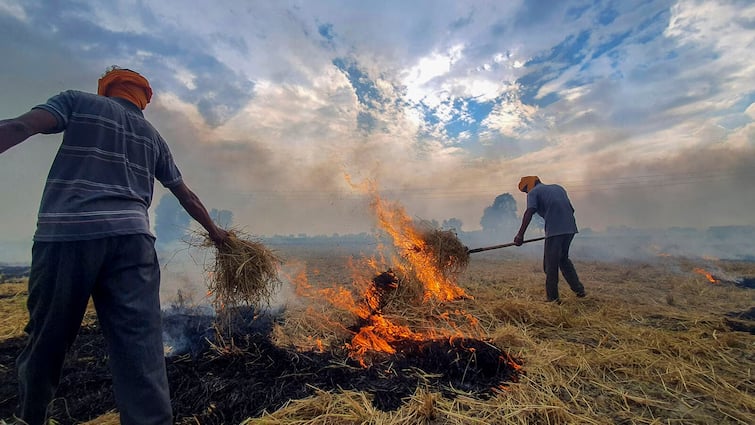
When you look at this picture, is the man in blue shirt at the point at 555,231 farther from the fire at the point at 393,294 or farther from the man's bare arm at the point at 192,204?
the man's bare arm at the point at 192,204

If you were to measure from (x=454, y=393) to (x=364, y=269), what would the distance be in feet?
11.9

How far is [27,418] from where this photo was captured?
6.75ft

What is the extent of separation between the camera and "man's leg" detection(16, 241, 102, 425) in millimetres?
1969

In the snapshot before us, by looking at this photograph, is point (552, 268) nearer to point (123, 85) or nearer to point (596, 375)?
point (596, 375)

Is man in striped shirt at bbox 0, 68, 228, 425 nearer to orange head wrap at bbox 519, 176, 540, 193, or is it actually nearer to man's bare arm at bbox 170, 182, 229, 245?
man's bare arm at bbox 170, 182, 229, 245

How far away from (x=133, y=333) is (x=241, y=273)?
1.71 metres

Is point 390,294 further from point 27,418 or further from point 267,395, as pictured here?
point 27,418

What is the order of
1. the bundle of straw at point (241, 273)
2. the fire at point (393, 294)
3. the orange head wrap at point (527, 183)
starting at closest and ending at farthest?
1. the bundle of straw at point (241, 273)
2. the fire at point (393, 294)
3. the orange head wrap at point (527, 183)

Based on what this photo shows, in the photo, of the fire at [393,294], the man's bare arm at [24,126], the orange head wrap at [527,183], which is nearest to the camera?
the man's bare arm at [24,126]

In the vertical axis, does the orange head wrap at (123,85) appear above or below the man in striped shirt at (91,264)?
above

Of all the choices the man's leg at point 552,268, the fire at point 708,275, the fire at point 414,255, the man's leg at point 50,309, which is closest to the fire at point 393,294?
the fire at point 414,255

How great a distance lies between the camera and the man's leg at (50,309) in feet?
6.46

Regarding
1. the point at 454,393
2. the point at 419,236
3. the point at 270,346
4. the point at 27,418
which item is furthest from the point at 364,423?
the point at 419,236

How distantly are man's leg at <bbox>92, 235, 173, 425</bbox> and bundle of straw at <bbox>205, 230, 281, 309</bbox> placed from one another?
4.93ft
